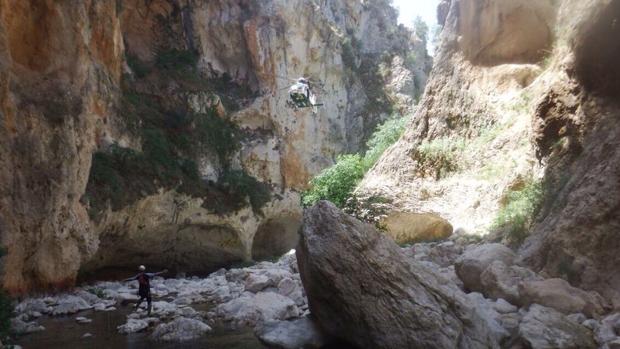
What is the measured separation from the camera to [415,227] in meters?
15.5

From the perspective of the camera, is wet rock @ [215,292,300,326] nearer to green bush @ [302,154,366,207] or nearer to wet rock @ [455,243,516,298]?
wet rock @ [455,243,516,298]

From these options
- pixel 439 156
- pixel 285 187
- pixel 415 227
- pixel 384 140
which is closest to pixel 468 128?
pixel 439 156

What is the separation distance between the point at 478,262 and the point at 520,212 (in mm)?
3078

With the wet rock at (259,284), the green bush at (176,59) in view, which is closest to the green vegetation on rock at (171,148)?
the green bush at (176,59)

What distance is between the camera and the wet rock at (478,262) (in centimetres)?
802

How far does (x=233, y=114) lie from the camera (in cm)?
3003

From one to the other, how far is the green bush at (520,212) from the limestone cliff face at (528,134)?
19 centimetres

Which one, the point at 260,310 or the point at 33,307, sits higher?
the point at 260,310

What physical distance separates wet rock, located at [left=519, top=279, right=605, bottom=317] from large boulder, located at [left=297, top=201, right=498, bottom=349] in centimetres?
135

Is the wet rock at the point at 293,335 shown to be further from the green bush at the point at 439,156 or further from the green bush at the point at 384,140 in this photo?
the green bush at the point at 384,140

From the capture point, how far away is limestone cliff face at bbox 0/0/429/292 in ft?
44.0

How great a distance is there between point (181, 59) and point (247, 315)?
22.6 m

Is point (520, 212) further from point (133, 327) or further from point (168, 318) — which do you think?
point (133, 327)

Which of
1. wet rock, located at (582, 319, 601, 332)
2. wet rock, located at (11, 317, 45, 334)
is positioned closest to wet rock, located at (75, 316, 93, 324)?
wet rock, located at (11, 317, 45, 334)
